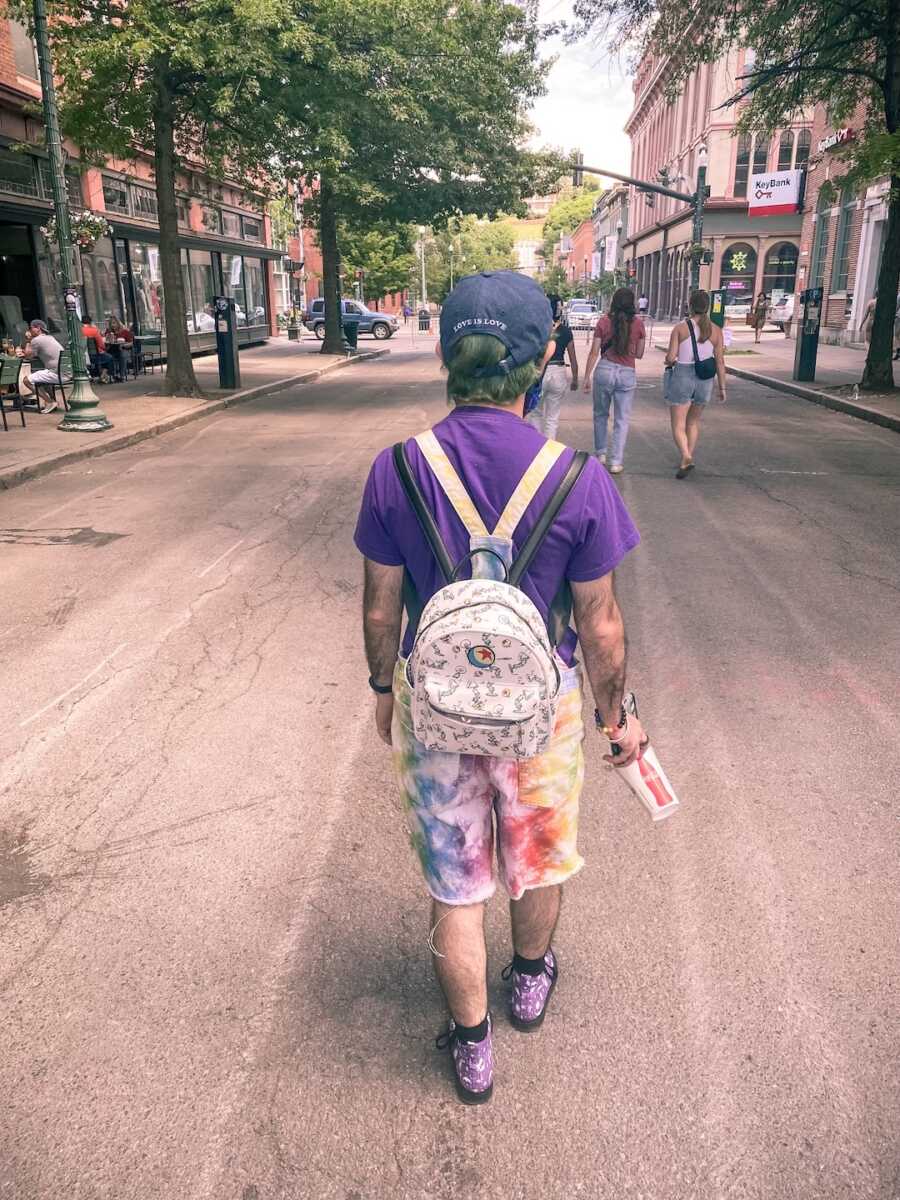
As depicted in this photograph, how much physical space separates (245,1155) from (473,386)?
1.87 metres

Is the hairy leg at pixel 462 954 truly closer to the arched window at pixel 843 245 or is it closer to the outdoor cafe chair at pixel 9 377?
the outdoor cafe chair at pixel 9 377

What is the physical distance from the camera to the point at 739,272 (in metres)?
50.0

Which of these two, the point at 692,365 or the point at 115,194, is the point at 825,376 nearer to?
the point at 692,365

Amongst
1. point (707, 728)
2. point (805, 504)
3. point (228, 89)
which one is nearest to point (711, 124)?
point (228, 89)

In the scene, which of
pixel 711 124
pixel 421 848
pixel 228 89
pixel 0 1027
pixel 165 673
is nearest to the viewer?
pixel 421 848

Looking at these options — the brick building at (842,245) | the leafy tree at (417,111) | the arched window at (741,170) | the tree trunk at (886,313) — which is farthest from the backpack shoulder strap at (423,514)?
the arched window at (741,170)

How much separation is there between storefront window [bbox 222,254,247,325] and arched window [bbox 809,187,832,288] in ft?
66.3

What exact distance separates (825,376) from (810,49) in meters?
6.69

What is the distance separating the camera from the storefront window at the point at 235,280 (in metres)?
32.4

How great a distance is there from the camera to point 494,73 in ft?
75.7

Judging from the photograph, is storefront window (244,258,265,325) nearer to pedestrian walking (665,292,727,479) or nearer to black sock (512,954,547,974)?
pedestrian walking (665,292,727,479)

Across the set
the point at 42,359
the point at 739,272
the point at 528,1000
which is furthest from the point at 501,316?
the point at 739,272

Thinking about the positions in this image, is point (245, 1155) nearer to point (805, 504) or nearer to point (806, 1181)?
point (806, 1181)

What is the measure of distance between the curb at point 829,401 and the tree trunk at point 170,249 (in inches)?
465
